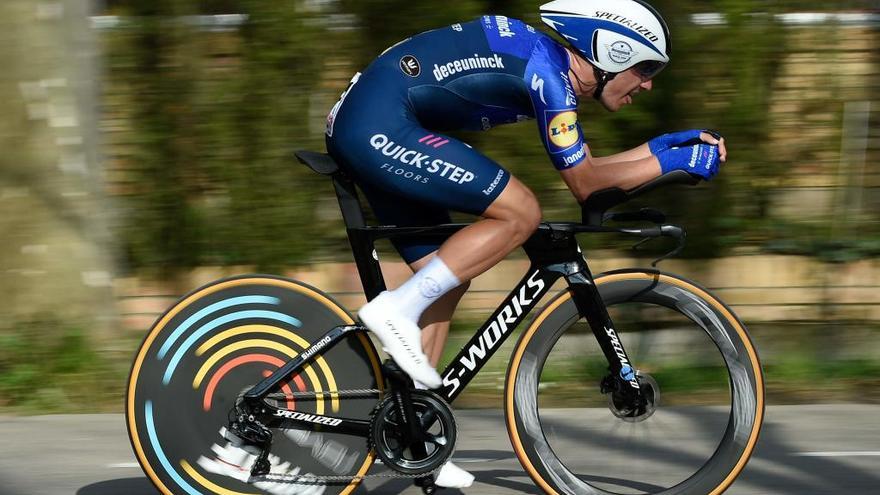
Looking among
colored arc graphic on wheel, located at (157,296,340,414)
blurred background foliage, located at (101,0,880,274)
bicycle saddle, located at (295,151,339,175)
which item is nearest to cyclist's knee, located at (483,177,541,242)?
bicycle saddle, located at (295,151,339,175)

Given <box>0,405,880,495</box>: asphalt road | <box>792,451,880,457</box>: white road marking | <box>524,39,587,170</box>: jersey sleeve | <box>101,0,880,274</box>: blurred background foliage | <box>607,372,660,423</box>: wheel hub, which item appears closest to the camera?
<box>524,39,587,170</box>: jersey sleeve

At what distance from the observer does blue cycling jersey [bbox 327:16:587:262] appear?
3.71 m

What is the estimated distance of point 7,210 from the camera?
6246 mm

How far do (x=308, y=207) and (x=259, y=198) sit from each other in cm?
27

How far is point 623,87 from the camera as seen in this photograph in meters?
3.83

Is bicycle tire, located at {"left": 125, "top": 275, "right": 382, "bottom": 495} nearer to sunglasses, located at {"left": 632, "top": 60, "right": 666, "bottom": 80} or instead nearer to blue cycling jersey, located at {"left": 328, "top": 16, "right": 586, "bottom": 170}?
blue cycling jersey, located at {"left": 328, "top": 16, "right": 586, "bottom": 170}

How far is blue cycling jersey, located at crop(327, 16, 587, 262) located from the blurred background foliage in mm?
2553

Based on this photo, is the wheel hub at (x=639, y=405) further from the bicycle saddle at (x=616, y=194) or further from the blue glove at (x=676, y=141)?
the blue glove at (x=676, y=141)

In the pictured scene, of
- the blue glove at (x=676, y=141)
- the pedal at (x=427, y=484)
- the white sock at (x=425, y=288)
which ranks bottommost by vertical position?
the pedal at (x=427, y=484)

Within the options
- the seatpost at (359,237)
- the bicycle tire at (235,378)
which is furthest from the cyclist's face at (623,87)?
the bicycle tire at (235,378)

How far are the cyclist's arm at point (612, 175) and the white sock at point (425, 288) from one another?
48cm

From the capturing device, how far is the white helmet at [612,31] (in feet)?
12.1

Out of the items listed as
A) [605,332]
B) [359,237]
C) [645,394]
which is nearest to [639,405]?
[645,394]

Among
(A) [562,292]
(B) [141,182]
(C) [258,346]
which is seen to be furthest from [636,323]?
(B) [141,182]
